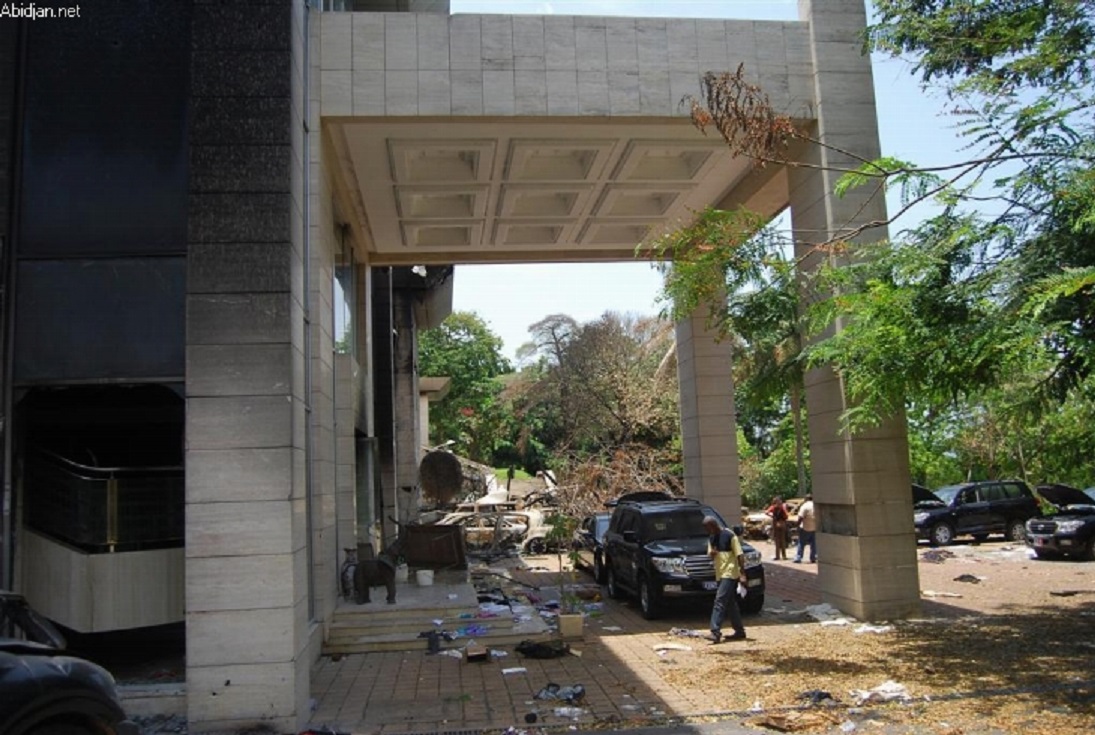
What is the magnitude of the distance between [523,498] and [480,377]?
20247mm

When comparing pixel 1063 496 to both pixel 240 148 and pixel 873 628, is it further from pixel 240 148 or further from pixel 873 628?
pixel 240 148

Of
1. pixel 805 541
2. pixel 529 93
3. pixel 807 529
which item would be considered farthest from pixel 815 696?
pixel 805 541

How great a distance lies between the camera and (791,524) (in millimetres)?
25906

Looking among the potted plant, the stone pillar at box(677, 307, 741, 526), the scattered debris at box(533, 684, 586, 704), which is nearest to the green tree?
the potted plant

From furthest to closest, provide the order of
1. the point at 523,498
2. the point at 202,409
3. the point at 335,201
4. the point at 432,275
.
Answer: the point at 523,498 → the point at 432,275 → the point at 335,201 → the point at 202,409

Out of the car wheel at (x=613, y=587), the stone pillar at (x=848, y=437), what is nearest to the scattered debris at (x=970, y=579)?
the stone pillar at (x=848, y=437)

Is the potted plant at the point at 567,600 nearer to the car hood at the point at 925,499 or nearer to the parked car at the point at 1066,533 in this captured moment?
the parked car at the point at 1066,533

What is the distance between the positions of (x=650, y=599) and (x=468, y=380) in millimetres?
39094

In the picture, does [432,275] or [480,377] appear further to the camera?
[480,377]

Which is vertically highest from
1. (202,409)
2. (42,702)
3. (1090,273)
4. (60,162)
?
(60,162)

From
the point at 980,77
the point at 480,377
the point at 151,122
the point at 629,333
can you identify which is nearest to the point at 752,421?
the point at 629,333

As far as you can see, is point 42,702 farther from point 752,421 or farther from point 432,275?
point 752,421

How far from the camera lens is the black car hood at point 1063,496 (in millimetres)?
21234

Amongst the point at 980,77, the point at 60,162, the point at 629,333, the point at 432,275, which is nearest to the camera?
the point at 60,162
